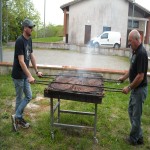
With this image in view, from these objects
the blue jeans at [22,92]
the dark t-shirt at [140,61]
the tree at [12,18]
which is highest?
the tree at [12,18]

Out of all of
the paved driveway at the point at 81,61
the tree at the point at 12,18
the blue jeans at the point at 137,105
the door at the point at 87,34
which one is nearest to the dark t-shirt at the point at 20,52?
the blue jeans at the point at 137,105

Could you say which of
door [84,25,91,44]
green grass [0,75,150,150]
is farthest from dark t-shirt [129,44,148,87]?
door [84,25,91,44]

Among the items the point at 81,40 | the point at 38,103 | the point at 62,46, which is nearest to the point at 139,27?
the point at 81,40

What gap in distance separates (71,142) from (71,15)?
83.7 ft

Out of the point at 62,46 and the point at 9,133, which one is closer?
the point at 9,133

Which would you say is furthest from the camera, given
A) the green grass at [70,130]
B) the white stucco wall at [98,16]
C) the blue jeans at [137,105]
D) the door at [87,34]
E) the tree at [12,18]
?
the door at [87,34]

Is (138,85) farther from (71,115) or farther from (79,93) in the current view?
(71,115)

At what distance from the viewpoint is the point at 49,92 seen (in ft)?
13.1

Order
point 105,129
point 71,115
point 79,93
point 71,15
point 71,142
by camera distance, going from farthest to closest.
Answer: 1. point 71,15
2. point 71,115
3. point 105,129
4. point 71,142
5. point 79,93

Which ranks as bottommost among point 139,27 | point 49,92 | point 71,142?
point 71,142

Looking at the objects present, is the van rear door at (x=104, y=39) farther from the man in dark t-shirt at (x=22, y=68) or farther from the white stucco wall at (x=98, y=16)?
the man in dark t-shirt at (x=22, y=68)

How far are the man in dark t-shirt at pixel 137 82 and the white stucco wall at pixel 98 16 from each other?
24486 mm

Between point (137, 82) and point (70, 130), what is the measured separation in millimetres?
1711

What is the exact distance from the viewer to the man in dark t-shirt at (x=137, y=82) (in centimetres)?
381
